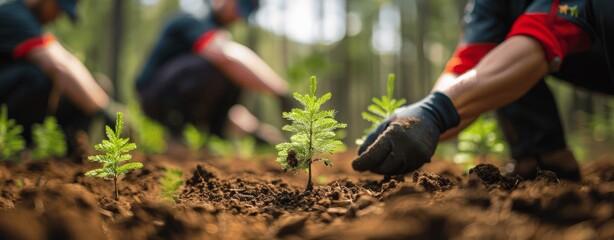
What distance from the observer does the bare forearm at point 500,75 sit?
1603 mm

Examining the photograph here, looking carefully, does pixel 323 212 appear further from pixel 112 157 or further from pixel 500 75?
pixel 500 75

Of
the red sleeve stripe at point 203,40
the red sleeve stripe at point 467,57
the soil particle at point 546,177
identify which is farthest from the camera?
the red sleeve stripe at point 203,40

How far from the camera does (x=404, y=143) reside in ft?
4.75

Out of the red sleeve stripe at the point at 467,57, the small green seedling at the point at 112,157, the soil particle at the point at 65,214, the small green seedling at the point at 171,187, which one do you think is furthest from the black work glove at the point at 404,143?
the soil particle at the point at 65,214

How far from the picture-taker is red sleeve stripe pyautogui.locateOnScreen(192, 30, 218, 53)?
4926 millimetres

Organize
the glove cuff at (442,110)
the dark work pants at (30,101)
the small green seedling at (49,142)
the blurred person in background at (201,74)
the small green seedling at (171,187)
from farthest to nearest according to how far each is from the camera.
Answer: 1. the blurred person in background at (201,74)
2. the dark work pants at (30,101)
3. the small green seedling at (49,142)
4. the glove cuff at (442,110)
5. the small green seedling at (171,187)

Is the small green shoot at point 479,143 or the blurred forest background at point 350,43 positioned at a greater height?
the blurred forest background at point 350,43

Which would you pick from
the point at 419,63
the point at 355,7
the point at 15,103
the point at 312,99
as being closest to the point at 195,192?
the point at 312,99

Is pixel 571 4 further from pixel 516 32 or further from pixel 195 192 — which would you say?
pixel 195 192

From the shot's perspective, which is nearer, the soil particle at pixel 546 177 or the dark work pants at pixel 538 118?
the soil particle at pixel 546 177

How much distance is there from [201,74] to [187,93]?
0.77 feet

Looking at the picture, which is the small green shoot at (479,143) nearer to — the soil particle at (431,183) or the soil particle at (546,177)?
the soil particle at (546,177)


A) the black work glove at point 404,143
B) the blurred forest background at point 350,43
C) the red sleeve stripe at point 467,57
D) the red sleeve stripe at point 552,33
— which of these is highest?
the blurred forest background at point 350,43

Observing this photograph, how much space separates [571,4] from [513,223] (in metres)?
1.12
